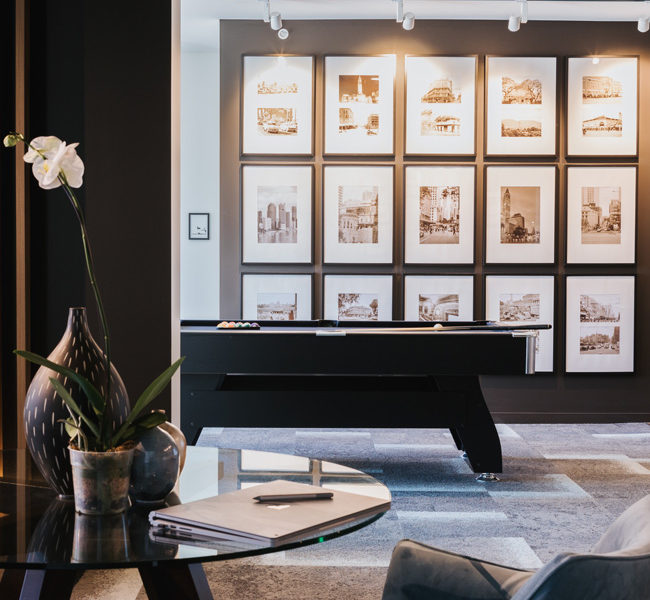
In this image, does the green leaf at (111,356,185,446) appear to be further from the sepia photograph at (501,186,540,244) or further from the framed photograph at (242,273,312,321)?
the sepia photograph at (501,186,540,244)

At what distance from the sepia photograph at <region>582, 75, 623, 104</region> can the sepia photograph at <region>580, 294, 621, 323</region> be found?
1608mm

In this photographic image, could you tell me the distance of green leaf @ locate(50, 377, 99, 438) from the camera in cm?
155

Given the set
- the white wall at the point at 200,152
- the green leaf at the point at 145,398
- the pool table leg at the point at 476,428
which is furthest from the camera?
the white wall at the point at 200,152

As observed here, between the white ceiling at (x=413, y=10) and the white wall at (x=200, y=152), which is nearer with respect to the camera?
the white ceiling at (x=413, y=10)

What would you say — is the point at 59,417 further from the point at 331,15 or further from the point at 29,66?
the point at 331,15

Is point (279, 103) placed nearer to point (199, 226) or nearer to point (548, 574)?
point (199, 226)

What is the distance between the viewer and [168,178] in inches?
125

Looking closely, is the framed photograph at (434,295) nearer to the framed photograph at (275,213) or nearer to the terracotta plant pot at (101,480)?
the framed photograph at (275,213)

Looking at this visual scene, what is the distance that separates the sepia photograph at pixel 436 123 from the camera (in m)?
6.77

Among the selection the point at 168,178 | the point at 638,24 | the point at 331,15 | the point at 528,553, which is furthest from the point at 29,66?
the point at 638,24

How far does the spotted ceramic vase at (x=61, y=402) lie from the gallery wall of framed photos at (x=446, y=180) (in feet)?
16.7

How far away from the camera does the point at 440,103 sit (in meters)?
6.77

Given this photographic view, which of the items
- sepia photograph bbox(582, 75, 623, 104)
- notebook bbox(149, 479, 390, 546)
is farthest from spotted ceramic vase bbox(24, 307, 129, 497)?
sepia photograph bbox(582, 75, 623, 104)

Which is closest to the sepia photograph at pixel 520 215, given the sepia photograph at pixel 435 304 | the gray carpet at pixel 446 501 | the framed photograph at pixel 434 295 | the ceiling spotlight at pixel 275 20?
the framed photograph at pixel 434 295
